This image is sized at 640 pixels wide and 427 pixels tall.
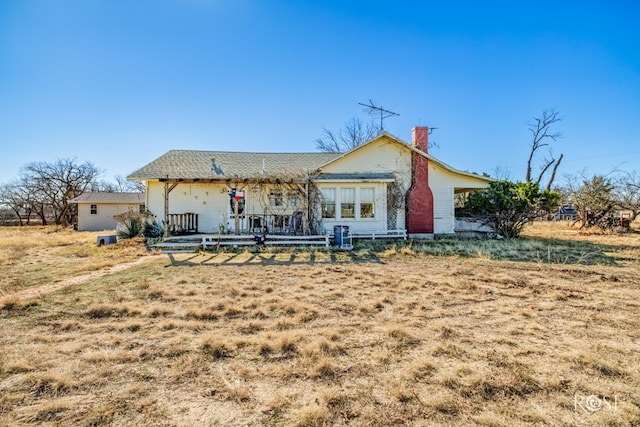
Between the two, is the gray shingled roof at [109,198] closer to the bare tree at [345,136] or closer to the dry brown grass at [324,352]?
the bare tree at [345,136]

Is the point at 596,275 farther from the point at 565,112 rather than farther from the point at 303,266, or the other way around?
the point at 565,112

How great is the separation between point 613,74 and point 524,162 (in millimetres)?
15095

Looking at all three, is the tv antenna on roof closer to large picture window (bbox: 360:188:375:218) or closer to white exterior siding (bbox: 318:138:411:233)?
white exterior siding (bbox: 318:138:411:233)

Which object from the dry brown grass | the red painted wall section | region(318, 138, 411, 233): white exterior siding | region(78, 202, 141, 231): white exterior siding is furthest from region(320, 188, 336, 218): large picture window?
region(78, 202, 141, 231): white exterior siding

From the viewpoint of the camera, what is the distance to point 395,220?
48.6 feet

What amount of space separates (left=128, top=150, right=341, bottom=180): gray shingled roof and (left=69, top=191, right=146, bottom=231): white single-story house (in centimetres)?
1364

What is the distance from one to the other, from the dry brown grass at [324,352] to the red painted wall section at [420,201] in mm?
7764

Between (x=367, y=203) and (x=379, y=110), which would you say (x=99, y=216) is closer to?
(x=367, y=203)

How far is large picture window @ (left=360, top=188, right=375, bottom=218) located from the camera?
14602 mm

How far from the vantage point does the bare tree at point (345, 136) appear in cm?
3353

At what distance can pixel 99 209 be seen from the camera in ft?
92.8

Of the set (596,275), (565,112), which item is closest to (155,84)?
(596,275)

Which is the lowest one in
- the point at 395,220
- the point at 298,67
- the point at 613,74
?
the point at 395,220

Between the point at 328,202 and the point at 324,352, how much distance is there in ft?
37.1
